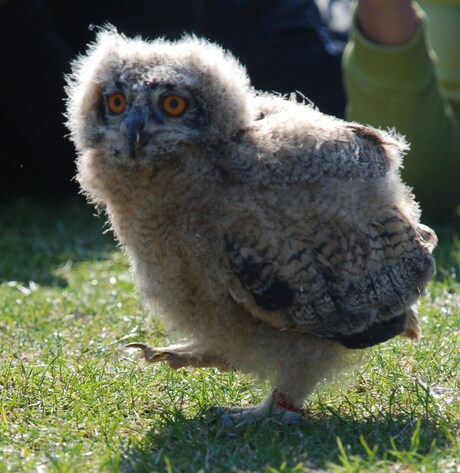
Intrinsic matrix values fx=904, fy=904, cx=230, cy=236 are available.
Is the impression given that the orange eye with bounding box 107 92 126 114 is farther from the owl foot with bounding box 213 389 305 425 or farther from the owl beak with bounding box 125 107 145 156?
the owl foot with bounding box 213 389 305 425

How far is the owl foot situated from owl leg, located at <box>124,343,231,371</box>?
235 mm

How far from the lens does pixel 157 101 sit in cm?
338

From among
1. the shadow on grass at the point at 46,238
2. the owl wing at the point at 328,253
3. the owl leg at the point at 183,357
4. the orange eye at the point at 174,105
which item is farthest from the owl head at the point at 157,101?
the shadow on grass at the point at 46,238

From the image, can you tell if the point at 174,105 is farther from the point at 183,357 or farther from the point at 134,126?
the point at 183,357

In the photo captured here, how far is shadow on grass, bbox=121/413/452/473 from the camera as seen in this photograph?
300cm

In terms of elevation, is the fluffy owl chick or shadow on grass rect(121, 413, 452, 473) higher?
the fluffy owl chick

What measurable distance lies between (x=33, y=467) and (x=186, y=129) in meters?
1.33

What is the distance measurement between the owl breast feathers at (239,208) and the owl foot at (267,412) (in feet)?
0.68

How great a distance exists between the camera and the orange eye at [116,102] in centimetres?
345

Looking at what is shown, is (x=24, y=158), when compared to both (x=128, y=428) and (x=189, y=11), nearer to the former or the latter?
(x=189, y=11)

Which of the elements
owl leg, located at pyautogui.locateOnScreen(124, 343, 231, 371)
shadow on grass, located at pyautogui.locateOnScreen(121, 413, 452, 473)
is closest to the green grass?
shadow on grass, located at pyautogui.locateOnScreen(121, 413, 452, 473)

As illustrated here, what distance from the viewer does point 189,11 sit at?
7.56m

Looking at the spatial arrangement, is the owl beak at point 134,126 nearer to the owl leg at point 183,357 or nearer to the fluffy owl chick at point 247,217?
the fluffy owl chick at point 247,217

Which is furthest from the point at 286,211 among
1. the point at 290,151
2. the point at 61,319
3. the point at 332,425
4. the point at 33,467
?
the point at 61,319
